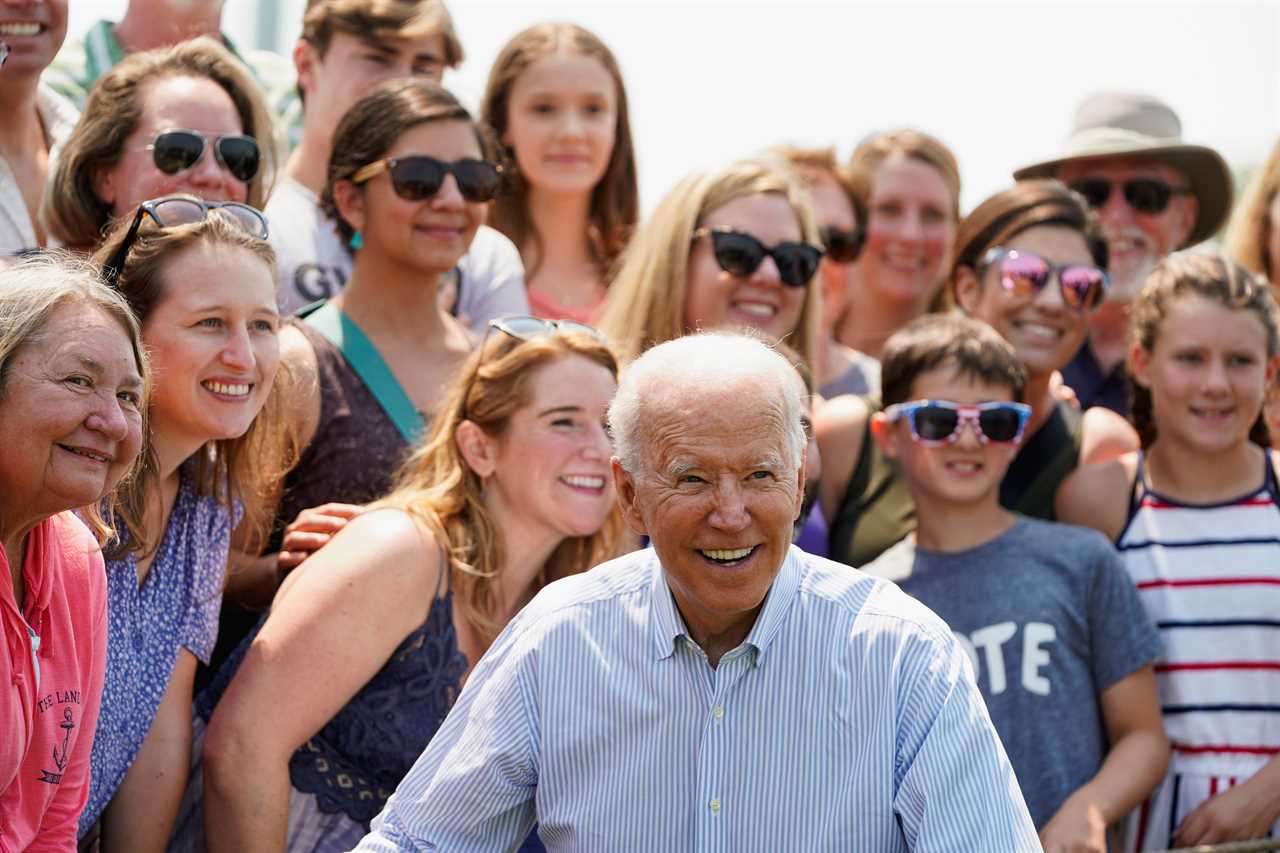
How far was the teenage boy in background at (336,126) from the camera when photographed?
532 centimetres

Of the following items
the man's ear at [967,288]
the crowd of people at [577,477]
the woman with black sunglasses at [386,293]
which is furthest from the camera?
the man's ear at [967,288]

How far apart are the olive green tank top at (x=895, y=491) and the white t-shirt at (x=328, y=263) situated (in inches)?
51.4

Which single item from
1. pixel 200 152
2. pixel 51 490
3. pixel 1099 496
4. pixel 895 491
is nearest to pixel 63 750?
pixel 51 490

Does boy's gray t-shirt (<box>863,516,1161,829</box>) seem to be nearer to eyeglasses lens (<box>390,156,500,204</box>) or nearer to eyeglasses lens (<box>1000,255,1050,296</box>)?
eyeglasses lens (<box>1000,255,1050,296</box>)

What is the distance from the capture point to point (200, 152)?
14.8 feet

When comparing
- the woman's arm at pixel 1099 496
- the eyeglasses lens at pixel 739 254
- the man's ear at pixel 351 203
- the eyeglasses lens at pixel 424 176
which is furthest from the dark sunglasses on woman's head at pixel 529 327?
the woman's arm at pixel 1099 496

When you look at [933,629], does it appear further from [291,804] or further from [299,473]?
[299,473]

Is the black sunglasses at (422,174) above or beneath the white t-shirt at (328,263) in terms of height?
above

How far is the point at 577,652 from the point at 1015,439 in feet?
7.00

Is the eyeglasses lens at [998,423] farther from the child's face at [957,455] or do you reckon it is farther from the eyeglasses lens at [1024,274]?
the eyeglasses lens at [1024,274]

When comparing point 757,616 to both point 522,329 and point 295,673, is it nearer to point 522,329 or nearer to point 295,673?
point 295,673

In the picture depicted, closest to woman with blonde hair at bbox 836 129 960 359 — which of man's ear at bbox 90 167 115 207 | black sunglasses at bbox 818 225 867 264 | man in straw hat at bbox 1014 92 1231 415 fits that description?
black sunglasses at bbox 818 225 867 264

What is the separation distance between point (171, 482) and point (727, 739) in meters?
1.64

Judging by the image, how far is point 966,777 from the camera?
2.85 metres
